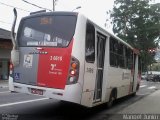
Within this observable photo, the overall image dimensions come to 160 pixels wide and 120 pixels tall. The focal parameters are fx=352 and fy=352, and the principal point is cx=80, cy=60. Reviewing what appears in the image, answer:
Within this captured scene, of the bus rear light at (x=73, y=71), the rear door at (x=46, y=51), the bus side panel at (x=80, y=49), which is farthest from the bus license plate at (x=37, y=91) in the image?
the bus side panel at (x=80, y=49)

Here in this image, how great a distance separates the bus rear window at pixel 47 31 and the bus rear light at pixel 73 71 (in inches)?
22.9

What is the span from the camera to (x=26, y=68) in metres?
10.3

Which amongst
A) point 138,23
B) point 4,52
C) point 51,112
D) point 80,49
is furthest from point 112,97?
point 138,23

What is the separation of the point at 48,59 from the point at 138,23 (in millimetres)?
56625

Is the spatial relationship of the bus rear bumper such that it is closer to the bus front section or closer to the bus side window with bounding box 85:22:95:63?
the bus front section

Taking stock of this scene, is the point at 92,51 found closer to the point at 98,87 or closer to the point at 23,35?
the point at 98,87

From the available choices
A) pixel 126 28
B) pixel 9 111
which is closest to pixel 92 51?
pixel 9 111

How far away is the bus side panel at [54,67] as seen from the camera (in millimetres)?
9578

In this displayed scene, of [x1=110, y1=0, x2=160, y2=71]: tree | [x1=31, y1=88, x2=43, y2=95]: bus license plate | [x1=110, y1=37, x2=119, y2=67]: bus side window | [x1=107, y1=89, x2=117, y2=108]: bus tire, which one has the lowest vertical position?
[x1=107, y1=89, x2=117, y2=108]: bus tire

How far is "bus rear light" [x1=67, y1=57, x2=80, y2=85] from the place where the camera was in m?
9.45

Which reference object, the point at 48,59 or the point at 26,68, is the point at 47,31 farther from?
the point at 26,68

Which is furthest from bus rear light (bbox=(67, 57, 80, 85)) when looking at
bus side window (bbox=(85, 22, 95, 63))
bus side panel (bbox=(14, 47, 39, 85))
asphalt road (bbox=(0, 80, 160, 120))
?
asphalt road (bbox=(0, 80, 160, 120))

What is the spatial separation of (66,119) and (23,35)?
2.93 metres

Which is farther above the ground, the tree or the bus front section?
the tree
